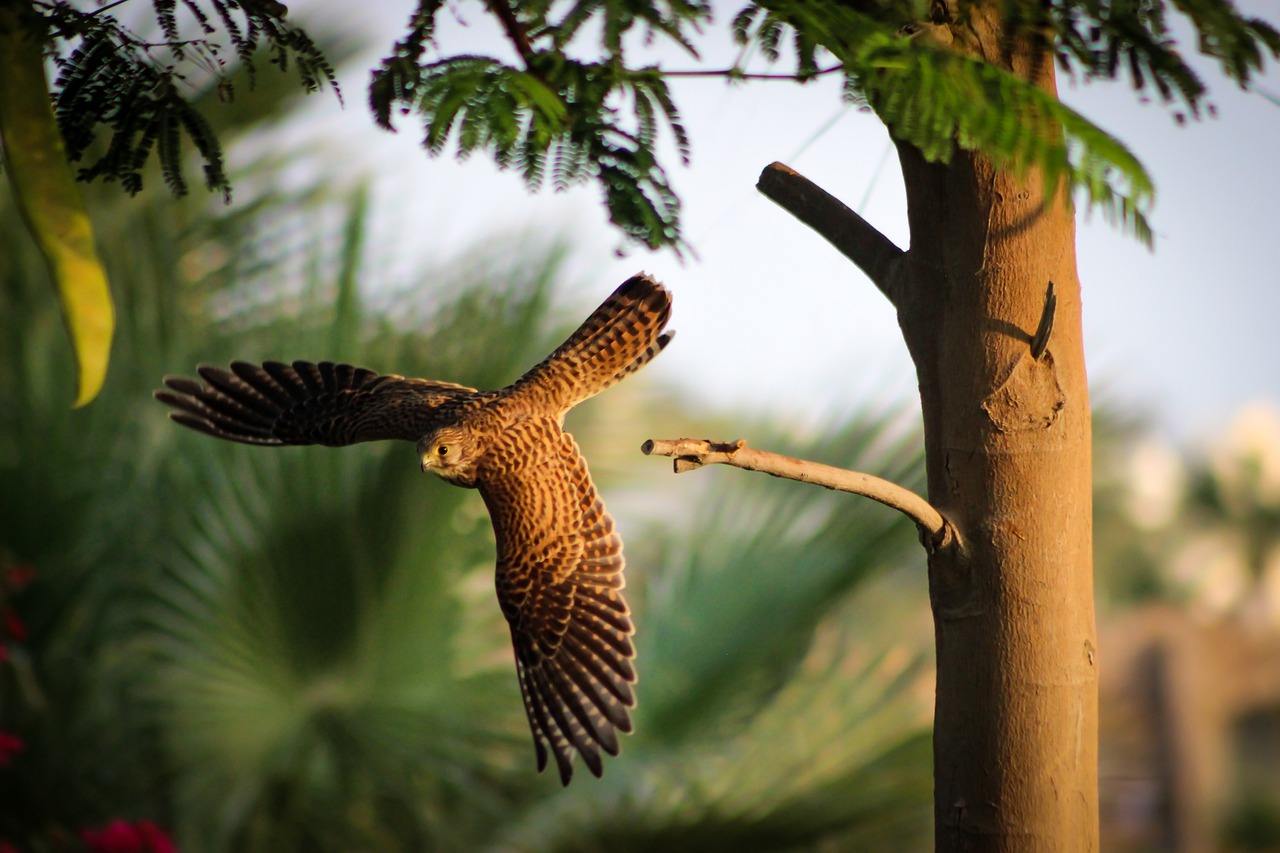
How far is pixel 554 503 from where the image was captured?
6.29 feet

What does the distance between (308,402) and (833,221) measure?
1.15m

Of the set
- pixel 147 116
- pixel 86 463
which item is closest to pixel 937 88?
pixel 147 116

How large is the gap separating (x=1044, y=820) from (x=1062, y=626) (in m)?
0.21

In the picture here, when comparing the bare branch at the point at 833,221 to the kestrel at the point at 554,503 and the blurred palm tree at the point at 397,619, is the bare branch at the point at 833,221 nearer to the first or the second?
the kestrel at the point at 554,503

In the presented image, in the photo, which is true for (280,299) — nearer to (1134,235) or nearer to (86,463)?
(86,463)

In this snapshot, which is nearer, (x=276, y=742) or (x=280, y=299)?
(x=276, y=742)

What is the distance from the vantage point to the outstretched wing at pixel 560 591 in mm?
1904

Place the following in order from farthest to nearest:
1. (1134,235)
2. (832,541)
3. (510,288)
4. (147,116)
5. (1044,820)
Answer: (510,288), (832,541), (147,116), (1044,820), (1134,235)

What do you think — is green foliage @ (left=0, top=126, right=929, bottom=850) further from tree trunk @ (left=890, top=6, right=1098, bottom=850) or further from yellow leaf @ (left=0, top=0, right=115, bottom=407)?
yellow leaf @ (left=0, top=0, right=115, bottom=407)

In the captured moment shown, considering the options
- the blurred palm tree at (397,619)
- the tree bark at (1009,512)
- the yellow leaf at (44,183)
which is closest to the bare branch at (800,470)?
the tree bark at (1009,512)

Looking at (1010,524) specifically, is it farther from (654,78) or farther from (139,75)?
(139,75)

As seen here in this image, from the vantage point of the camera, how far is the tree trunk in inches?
50.7

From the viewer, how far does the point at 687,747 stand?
293cm

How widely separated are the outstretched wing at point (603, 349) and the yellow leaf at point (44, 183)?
961 mm
